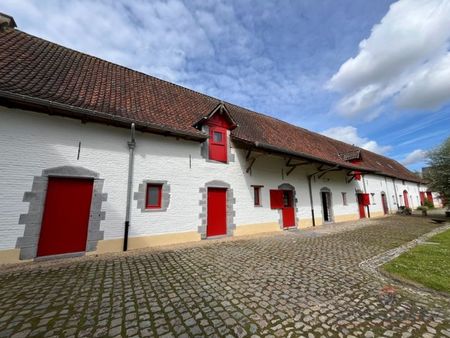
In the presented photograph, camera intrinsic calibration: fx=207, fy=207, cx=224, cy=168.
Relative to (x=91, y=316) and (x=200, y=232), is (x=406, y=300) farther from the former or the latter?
(x=200, y=232)

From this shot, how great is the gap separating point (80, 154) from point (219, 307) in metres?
5.58

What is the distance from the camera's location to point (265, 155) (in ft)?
33.3

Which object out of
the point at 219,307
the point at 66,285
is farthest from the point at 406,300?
the point at 66,285

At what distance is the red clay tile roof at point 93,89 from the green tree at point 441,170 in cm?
1200

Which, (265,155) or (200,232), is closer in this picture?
(200,232)

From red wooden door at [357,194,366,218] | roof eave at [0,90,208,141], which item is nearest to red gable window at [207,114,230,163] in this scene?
roof eave at [0,90,208,141]

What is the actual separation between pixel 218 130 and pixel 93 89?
4709 mm

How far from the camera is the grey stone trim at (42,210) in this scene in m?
5.03

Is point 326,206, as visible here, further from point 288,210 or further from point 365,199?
point 365,199

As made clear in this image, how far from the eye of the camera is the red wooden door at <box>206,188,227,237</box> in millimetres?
8242

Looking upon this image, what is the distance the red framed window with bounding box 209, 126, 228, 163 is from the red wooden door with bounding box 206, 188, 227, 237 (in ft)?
4.49

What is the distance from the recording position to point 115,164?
6.43 meters

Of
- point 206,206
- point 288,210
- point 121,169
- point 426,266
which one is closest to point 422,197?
point 288,210

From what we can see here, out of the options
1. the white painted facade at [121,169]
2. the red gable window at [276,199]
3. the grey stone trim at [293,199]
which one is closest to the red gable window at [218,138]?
the white painted facade at [121,169]
